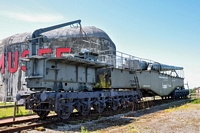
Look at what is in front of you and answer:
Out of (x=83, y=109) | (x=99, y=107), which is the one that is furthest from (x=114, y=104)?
(x=83, y=109)

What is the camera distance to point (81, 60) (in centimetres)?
1167

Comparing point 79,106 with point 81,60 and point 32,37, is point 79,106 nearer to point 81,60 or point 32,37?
point 81,60

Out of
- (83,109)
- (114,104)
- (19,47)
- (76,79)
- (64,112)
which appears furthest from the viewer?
(19,47)

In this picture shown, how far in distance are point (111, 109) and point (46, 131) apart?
Answer: 6.98m

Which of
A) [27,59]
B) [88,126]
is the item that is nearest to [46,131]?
[88,126]

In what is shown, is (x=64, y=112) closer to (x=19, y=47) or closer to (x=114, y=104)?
(x=114, y=104)

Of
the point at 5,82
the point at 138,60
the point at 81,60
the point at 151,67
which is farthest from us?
the point at 5,82

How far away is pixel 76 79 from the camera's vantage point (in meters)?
12.2

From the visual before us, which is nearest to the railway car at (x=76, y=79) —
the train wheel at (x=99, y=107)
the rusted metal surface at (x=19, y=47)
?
the train wheel at (x=99, y=107)

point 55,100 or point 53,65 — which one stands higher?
point 53,65

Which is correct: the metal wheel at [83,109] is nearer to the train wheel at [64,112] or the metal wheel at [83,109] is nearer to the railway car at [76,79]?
the railway car at [76,79]

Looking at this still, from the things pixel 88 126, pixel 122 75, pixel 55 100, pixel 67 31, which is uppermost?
pixel 67 31

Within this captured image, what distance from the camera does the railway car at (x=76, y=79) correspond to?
10227 mm

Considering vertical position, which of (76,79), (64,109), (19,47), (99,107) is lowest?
(99,107)
